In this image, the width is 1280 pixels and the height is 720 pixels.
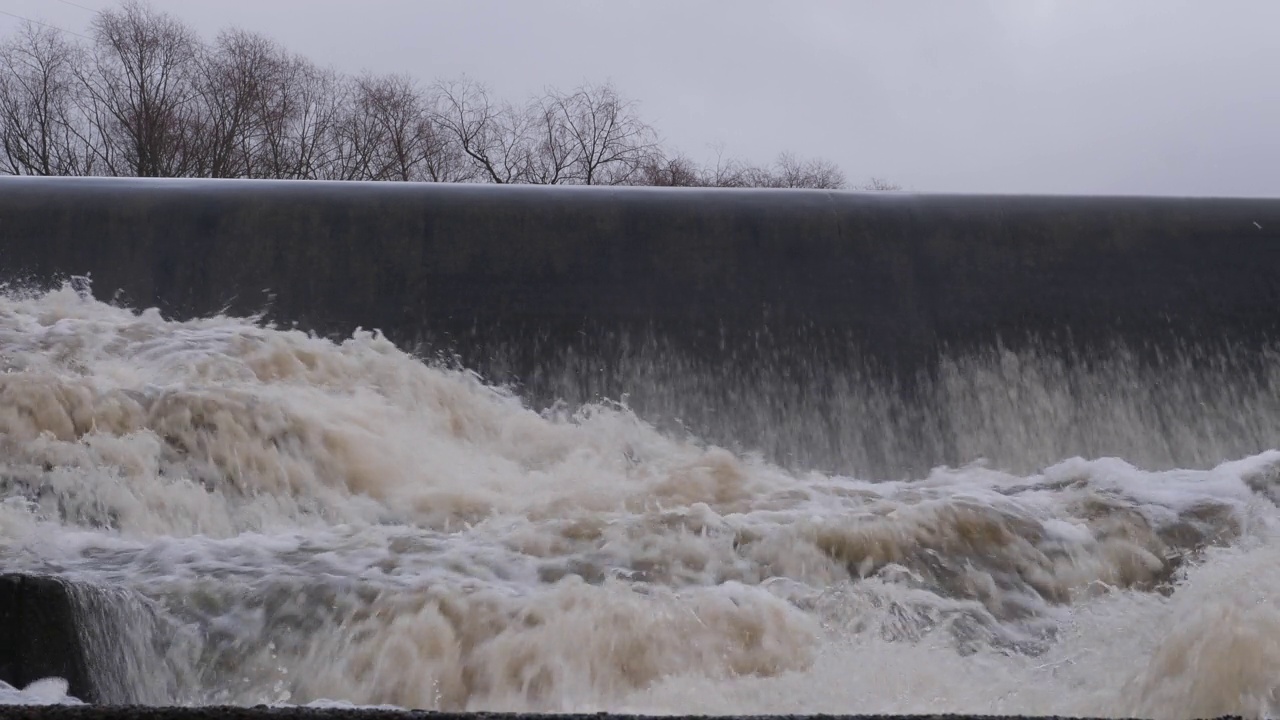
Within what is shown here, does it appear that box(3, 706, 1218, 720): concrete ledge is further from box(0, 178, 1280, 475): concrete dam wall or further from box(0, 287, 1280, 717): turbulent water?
box(0, 178, 1280, 475): concrete dam wall

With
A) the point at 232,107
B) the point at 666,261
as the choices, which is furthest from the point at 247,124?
the point at 666,261

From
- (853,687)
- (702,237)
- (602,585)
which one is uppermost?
(702,237)

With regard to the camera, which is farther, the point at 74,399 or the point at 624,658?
the point at 74,399

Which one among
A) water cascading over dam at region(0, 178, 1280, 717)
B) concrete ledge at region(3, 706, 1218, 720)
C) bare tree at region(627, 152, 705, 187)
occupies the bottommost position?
concrete ledge at region(3, 706, 1218, 720)

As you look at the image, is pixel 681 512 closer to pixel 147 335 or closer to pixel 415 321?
pixel 415 321

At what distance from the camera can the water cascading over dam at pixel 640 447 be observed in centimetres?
319

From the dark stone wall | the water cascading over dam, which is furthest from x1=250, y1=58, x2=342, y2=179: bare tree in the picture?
the dark stone wall

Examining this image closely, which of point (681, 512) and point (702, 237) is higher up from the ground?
point (702, 237)

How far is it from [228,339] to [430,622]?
2.50m

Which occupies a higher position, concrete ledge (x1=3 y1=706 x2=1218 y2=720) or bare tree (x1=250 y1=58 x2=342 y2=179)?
bare tree (x1=250 y1=58 x2=342 y2=179)

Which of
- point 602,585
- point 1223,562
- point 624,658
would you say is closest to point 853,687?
point 624,658

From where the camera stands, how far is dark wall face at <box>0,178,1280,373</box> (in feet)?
18.7

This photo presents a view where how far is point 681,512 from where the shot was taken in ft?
14.1

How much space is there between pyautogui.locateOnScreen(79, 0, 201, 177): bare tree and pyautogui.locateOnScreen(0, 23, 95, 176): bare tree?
0.22 meters
